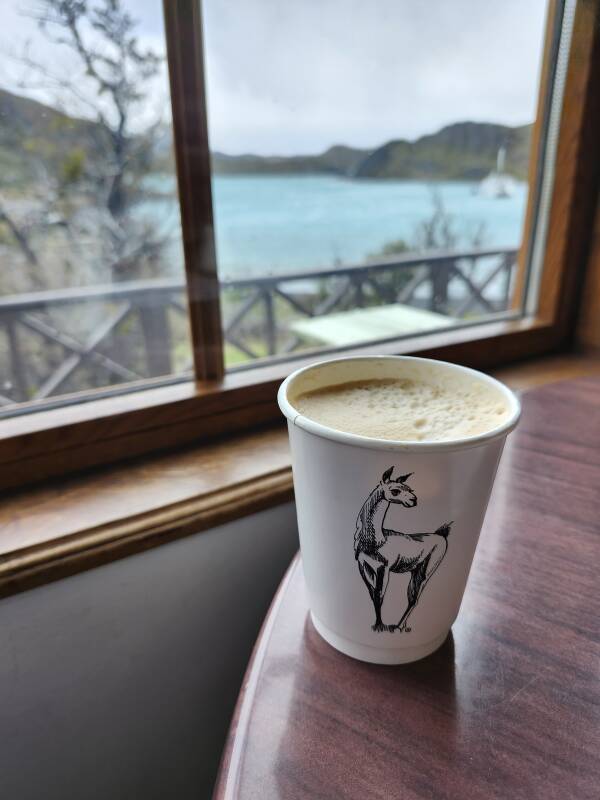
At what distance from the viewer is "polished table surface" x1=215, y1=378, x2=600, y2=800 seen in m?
0.32

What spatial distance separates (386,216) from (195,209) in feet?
1.60

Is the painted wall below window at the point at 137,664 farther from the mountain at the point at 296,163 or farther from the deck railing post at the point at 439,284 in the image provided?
the deck railing post at the point at 439,284

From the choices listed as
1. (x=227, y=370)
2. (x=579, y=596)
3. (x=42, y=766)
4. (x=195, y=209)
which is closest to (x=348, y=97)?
(x=195, y=209)

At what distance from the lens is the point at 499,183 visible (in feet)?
3.71

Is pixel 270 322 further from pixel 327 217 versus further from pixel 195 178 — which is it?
pixel 195 178

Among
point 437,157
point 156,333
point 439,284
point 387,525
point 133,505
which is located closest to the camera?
point 387,525

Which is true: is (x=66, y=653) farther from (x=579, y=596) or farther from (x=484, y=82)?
(x=484, y=82)

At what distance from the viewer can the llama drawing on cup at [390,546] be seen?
12.7 inches

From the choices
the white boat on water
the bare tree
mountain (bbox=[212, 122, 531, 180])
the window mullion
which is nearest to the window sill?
the window mullion

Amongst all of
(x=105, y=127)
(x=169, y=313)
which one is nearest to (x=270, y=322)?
(x=169, y=313)

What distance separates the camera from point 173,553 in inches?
24.3

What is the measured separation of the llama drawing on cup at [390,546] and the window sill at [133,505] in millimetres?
303

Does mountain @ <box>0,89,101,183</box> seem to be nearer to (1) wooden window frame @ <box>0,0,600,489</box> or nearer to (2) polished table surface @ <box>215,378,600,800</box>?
(1) wooden window frame @ <box>0,0,600,489</box>

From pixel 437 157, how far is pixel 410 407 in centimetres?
84
